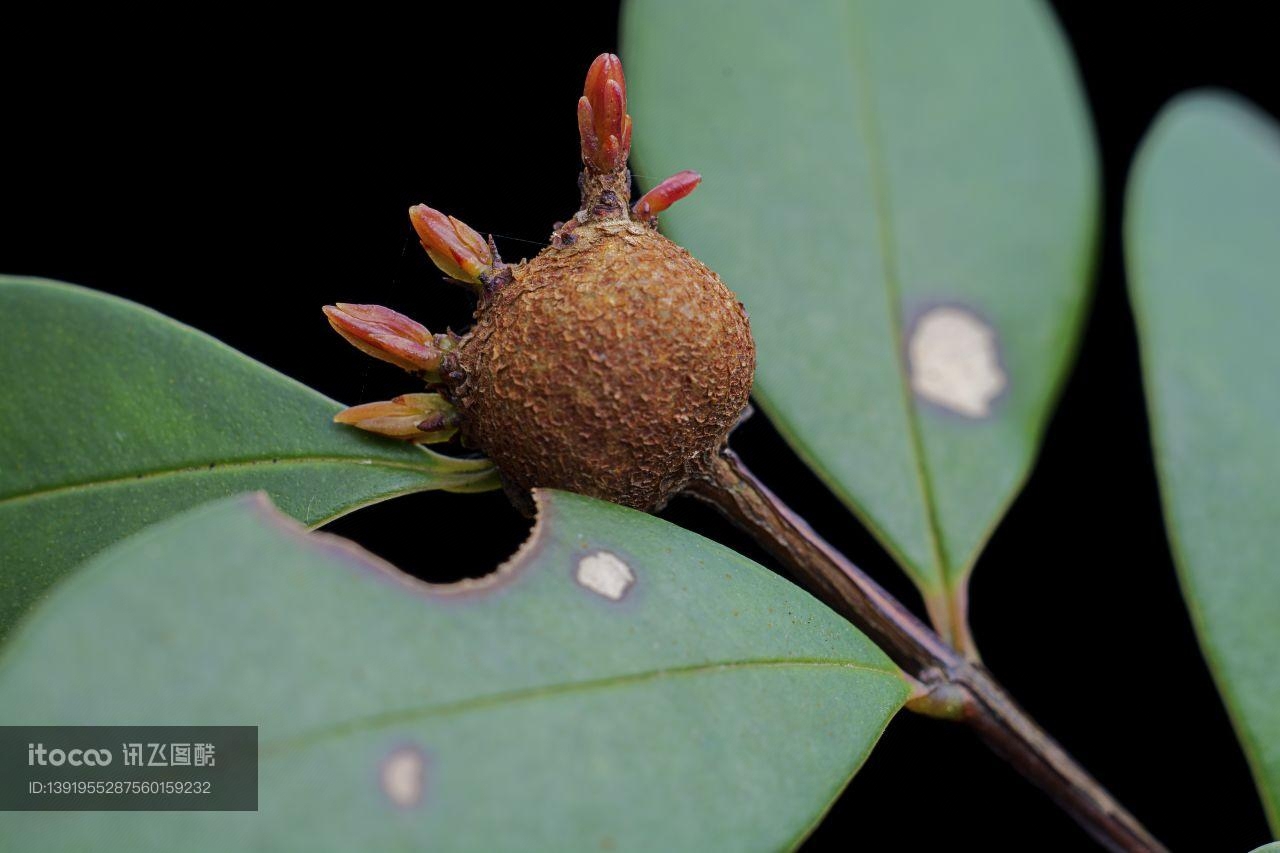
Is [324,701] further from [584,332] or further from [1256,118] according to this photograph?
[1256,118]

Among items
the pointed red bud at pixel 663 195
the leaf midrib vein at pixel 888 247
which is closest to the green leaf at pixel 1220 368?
the leaf midrib vein at pixel 888 247

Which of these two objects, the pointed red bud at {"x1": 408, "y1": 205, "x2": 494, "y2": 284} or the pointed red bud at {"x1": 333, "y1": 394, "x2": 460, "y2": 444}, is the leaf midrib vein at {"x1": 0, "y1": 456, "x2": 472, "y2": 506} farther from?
the pointed red bud at {"x1": 408, "y1": 205, "x2": 494, "y2": 284}

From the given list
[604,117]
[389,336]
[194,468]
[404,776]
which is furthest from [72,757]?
[604,117]

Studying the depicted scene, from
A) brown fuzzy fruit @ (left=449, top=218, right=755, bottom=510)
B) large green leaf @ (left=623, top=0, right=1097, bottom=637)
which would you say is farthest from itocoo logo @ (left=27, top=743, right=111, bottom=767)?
large green leaf @ (left=623, top=0, right=1097, bottom=637)

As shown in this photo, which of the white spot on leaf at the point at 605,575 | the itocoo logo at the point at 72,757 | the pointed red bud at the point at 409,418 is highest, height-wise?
the pointed red bud at the point at 409,418

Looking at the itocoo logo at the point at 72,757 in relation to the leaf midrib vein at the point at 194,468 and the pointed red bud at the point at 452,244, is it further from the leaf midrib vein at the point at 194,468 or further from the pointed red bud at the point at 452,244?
the pointed red bud at the point at 452,244

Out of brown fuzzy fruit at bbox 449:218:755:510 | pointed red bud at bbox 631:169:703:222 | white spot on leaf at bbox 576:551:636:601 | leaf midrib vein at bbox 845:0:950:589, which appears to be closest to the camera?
white spot on leaf at bbox 576:551:636:601
